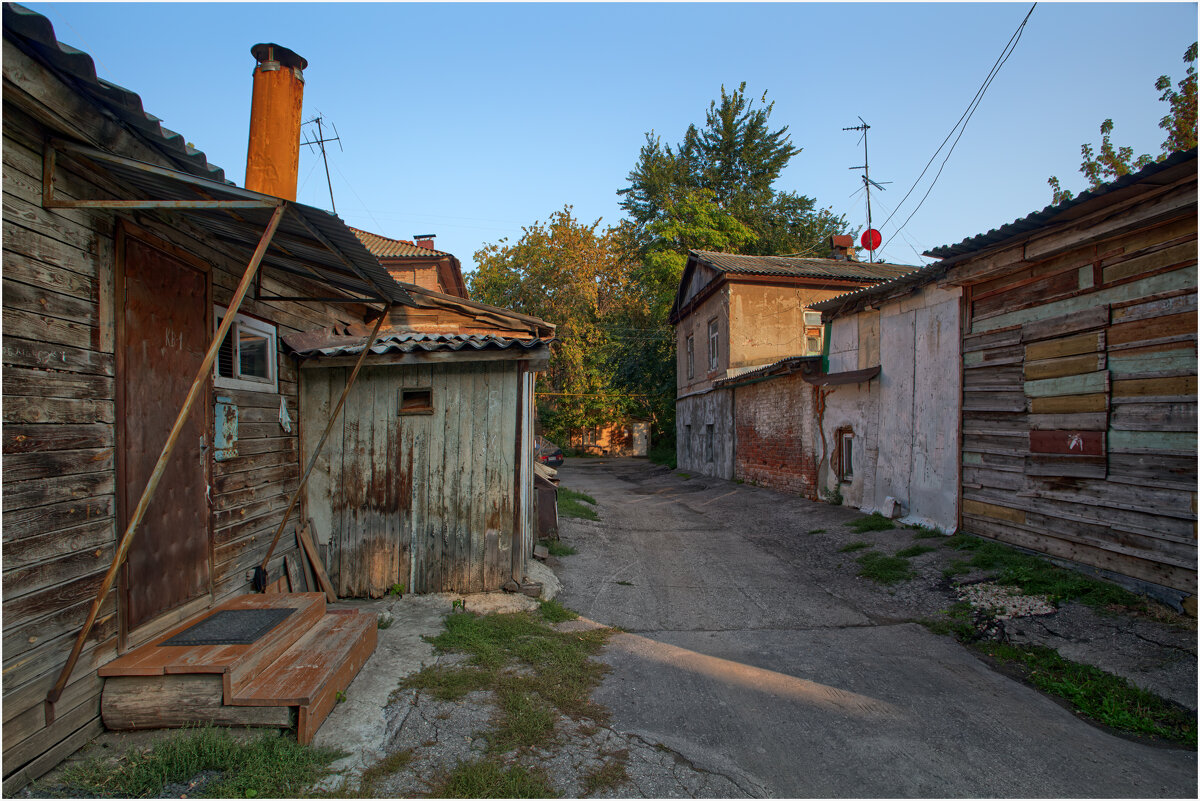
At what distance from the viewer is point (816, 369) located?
452 inches

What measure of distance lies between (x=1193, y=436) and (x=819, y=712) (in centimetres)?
407

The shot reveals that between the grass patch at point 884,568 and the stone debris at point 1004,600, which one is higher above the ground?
the stone debris at point 1004,600

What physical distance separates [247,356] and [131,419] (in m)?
1.66

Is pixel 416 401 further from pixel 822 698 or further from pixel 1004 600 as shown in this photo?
pixel 1004 600

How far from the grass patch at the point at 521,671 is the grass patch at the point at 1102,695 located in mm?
3194

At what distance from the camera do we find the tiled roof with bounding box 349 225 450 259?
17.8m

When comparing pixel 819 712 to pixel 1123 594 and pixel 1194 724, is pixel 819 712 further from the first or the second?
pixel 1123 594

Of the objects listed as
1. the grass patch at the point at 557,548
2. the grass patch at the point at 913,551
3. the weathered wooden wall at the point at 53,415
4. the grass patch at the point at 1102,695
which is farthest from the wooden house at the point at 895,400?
the weathered wooden wall at the point at 53,415

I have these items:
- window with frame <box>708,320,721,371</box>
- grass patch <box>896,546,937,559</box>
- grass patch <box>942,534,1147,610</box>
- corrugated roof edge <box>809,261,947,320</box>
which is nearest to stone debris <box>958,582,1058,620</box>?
grass patch <box>942,534,1147,610</box>

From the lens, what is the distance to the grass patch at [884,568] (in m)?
6.81

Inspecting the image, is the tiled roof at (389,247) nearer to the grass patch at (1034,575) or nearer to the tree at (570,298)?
the tree at (570,298)

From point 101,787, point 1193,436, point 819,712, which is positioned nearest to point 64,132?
point 101,787

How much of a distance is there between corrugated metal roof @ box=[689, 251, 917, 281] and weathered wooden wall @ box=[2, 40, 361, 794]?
1516cm

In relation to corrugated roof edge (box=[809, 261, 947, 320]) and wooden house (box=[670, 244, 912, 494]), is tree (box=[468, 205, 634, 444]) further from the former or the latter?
corrugated roof edge (box=[809, 261, 947, 320])
